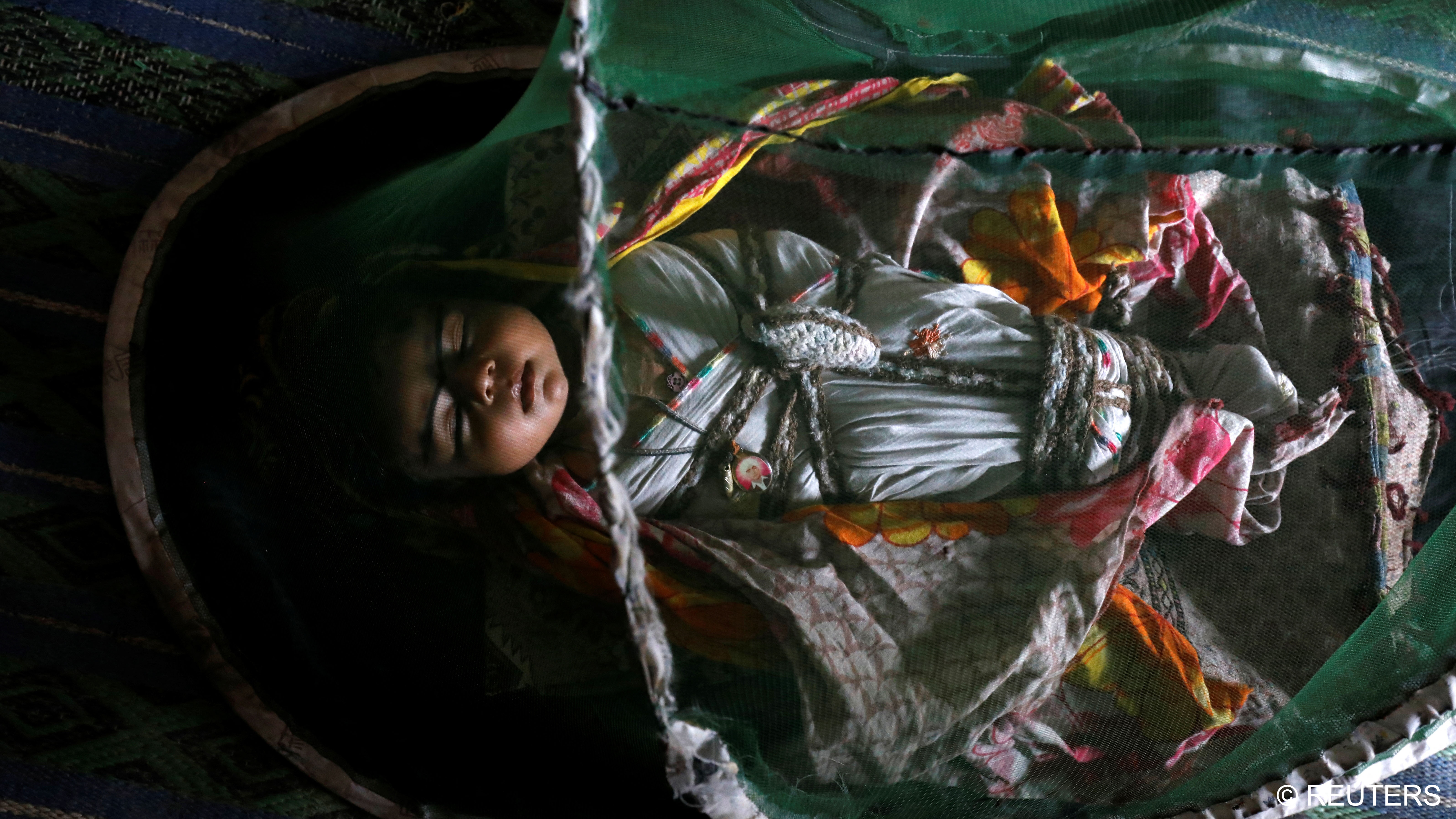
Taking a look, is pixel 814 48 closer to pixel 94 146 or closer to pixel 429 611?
pixel 429 611

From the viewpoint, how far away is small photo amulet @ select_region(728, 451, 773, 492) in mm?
780

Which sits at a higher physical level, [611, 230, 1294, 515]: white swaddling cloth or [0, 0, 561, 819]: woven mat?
[0, 0, 561, 819]: woven mat

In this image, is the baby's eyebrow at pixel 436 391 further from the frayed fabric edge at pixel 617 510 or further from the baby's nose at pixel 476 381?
the frayed fabric edge at pixel 617 510

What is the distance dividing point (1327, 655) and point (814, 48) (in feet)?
2.28

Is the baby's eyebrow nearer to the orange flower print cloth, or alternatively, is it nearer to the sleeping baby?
the sleeping baby

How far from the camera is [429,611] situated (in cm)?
85

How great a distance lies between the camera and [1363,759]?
2.66 feet

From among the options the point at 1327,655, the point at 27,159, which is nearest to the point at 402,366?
the point at 1327,655

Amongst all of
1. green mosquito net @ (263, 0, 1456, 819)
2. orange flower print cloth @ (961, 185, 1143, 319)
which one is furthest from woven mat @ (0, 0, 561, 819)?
orange flower print cloth @ (961, 185, 1143, 319)

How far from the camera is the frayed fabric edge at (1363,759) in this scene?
0.81m

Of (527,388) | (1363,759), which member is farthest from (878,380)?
(1363,759)

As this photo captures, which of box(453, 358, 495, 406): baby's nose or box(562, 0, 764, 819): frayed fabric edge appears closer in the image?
box(562, 0, 764, 819): frayed fabric edge

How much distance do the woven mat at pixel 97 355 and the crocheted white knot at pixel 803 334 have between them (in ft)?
2.73

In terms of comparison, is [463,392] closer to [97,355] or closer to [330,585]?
[330,585]
